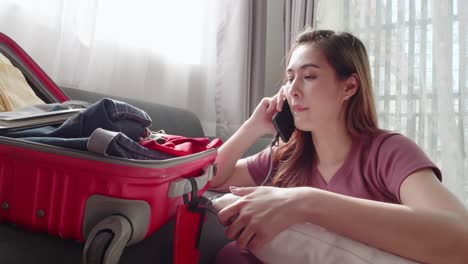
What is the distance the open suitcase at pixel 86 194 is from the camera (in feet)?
1.49

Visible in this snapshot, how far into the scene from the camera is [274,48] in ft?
7.60

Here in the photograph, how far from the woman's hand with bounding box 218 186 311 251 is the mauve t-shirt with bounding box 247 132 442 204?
0.89 ft

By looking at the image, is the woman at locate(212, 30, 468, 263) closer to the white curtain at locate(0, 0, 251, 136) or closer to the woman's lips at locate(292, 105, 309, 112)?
the woman's lips at locate(292, 105, 309, 112)

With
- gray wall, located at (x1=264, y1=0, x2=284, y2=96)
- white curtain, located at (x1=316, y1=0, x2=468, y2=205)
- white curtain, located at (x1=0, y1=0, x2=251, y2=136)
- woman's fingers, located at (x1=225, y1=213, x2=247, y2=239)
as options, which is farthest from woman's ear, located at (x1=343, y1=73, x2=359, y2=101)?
gray wall, located at (x1=264, y1=0, x2=284, y2=96)

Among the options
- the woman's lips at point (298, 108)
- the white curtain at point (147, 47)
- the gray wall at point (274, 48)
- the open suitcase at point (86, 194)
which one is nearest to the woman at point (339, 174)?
the woman's lips at point (298, 108)

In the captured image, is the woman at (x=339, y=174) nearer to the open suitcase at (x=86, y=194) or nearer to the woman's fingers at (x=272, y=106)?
the woman's fingers at (x=272, y=106)

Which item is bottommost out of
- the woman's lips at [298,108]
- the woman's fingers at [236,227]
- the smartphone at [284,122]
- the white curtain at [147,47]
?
the woman's fingers at [236,227]

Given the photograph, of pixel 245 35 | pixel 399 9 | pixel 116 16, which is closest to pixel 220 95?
pixel 245 35

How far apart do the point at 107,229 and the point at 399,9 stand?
1696 mm

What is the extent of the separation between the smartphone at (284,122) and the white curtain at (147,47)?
857 millimetres

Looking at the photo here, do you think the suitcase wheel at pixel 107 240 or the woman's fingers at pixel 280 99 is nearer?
the suitcase wheel at pixel 107 240

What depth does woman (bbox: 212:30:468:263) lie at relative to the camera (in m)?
0.55

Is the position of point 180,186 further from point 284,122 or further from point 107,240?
point 284,122

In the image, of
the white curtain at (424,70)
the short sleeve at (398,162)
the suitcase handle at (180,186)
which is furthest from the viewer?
the white curtain at (424,70)
